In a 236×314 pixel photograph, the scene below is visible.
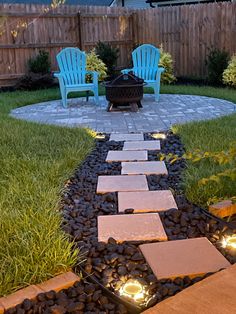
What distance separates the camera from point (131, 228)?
235cm

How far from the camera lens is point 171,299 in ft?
5.37

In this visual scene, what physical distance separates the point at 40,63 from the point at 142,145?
5.71m

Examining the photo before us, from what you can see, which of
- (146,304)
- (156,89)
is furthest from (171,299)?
(156,89)

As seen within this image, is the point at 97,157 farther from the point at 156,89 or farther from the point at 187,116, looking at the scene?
the point at 156,89

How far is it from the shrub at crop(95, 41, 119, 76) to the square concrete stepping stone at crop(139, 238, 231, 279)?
8276 millimetres

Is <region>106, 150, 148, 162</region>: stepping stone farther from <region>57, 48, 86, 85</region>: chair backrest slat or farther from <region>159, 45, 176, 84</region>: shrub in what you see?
<region>159, 45, 176, 84</region>: shrub

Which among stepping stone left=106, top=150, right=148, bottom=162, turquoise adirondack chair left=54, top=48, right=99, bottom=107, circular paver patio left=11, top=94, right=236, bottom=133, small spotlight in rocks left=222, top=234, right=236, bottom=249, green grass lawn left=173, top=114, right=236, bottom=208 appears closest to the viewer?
small spotlight in rocks left=222, top=234, right=236, bottom=249

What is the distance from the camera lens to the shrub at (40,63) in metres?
9.33

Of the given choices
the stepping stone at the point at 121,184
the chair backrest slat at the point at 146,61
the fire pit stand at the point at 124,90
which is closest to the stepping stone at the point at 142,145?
the stepping stone at the point at 121,184

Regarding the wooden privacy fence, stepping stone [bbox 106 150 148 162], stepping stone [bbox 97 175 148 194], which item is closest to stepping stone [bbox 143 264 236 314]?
stepping stone [bbox 97 175 148 194]

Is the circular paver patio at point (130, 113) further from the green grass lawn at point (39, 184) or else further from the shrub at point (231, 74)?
the shrub at point (231, 74)

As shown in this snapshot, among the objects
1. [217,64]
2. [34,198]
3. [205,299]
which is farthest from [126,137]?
[217,64]

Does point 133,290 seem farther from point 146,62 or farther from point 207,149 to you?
→ point 146,62

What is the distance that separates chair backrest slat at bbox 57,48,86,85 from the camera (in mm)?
7441
